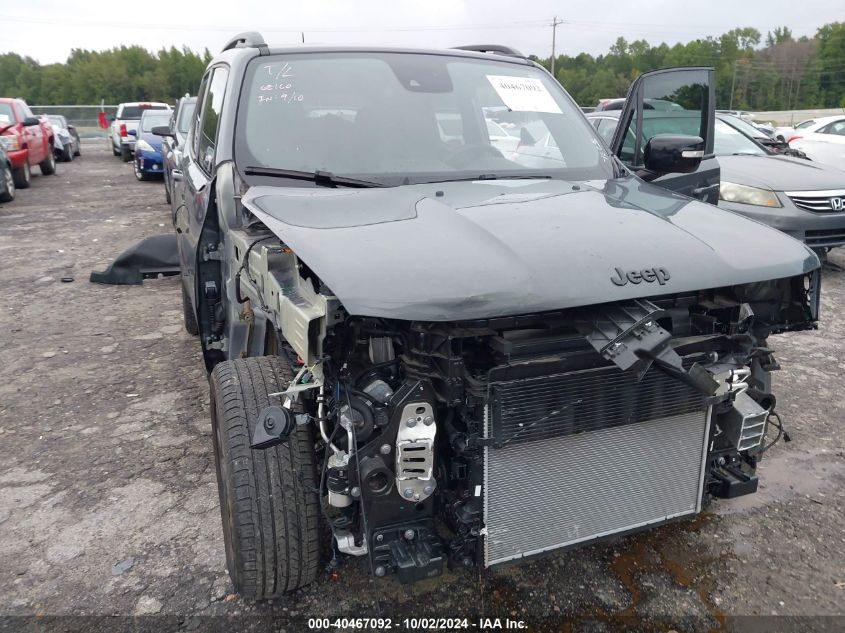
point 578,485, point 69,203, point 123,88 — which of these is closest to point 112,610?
point 578,485

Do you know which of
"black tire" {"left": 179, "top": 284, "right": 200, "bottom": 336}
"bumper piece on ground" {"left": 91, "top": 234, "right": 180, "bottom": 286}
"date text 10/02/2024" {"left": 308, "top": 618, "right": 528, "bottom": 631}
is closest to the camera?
"date text 10/02/2024" {"left": 308, "top": 618, "right": 528, "bottom": 631}

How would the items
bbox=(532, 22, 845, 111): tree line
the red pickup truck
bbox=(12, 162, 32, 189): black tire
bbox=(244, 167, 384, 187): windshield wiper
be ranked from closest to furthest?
1. bbox=(244, 167, 384, 187): windshield wiper
2. the red pickup truck
3. bbox=(12, 162, 32, 189): black tire
4. bbox=(532, 22, 845, 111): tree line

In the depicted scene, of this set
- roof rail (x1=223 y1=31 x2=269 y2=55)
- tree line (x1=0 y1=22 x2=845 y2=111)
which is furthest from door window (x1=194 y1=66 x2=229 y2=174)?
tree line (x1=0 y1=22 x2=845 y2=111)

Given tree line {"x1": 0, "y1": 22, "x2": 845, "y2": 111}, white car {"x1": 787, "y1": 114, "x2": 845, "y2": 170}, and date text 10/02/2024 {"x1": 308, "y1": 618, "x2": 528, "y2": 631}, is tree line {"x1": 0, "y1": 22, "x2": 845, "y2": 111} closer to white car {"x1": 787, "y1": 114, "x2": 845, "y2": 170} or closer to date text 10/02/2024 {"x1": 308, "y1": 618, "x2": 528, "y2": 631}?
white car {"x1": 787, "y1": 114, "x2": 845, "y2": 170}

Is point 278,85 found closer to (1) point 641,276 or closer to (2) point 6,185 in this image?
(1) point 641,276

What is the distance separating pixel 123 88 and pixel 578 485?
A: 8396 cm

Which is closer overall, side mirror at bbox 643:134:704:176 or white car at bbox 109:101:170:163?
side mirror at bbox 643:134:704:176

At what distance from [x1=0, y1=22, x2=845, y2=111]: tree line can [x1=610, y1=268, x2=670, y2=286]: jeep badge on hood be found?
68675 millimetres

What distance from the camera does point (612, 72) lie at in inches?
2815

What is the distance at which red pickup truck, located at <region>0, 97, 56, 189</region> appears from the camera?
12.3 m

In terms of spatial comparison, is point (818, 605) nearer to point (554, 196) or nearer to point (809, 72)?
point (554, 196)

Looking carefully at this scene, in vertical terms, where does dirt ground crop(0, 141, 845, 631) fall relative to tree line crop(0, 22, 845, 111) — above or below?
below

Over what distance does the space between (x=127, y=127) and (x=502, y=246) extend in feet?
67.1

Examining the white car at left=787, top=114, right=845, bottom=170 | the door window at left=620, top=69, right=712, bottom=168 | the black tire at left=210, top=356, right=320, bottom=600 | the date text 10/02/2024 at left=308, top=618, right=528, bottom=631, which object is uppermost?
the door window at left=620, top=69, right=712, bottom=168
